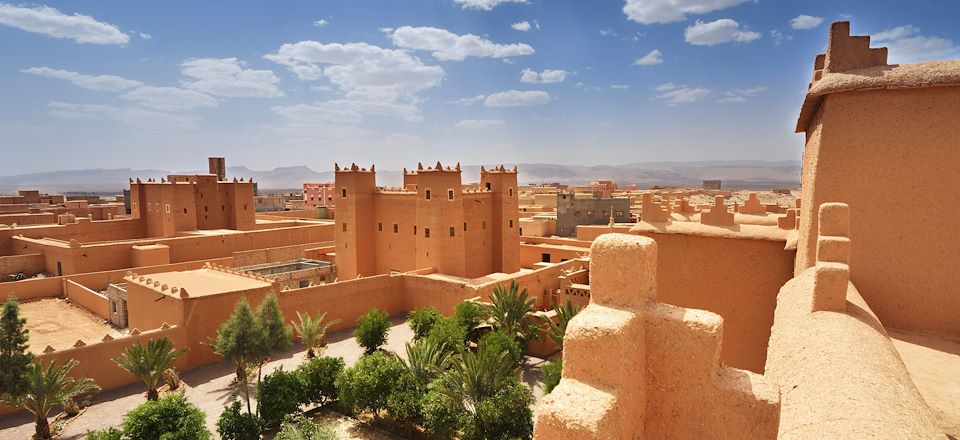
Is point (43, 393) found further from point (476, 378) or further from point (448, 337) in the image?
point (476, 378)

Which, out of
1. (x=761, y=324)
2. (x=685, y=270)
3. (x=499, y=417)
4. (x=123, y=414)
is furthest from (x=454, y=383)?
(x=123, y=414)

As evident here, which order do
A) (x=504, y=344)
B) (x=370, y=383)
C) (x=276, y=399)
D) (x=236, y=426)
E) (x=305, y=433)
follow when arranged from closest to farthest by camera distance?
(x=305, y=433)
(x=236, y=426)
(x=276, y=399)
(x=370, y=383)
(x=504, y=344)

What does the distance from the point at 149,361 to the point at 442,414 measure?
23.9 feet

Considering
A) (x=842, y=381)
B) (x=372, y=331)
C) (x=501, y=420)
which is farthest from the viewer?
(x=372, y=331)

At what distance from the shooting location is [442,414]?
1012 centimetres

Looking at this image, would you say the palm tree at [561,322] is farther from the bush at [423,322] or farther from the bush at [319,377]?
the bush at [319,377]

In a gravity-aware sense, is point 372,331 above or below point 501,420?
above

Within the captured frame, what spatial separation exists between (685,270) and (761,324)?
1520mm

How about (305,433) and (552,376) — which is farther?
(552,376)

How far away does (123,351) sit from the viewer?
12.8 m

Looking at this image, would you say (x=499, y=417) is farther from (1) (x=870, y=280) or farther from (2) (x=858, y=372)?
(2) (x=858, y=372)

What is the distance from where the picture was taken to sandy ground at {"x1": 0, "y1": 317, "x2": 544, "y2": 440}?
1081 centimetres

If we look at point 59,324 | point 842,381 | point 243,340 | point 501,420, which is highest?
point 842,381

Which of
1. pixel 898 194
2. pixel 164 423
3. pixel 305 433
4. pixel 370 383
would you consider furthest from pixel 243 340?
pixel 898 194
